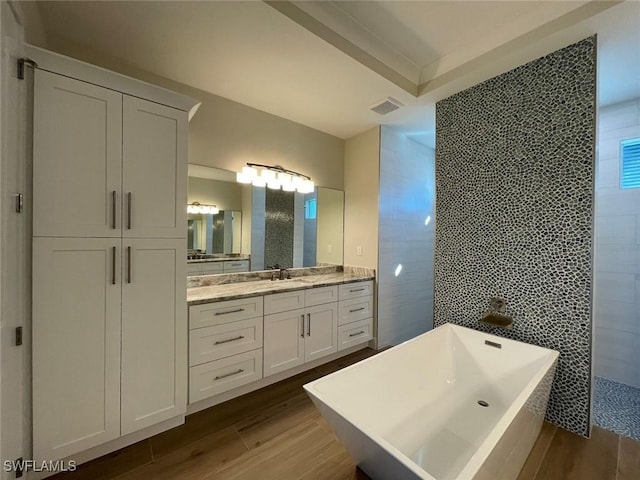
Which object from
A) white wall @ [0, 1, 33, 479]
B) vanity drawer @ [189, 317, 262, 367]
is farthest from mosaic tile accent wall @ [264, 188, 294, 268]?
white wall @ [0, 1, 33, 479]

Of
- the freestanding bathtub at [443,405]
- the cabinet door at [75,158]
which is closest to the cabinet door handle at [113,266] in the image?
the cabinet door at [75,158]

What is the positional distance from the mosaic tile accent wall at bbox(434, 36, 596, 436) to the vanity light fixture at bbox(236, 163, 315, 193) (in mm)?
1430

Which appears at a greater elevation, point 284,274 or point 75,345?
point 284,274

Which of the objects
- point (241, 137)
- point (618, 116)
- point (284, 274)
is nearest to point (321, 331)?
point (284, 274)

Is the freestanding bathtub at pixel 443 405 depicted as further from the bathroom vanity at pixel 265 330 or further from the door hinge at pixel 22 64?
the door hinge at pixel 22 64

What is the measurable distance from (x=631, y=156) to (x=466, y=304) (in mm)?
1952

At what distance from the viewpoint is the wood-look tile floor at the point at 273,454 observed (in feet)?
4.94

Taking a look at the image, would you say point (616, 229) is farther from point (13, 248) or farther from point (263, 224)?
point (13, 248)

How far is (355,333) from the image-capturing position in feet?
9.68

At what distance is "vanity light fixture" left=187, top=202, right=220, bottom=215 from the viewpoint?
241 centimetres

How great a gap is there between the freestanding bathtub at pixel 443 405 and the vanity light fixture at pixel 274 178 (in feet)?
6.37

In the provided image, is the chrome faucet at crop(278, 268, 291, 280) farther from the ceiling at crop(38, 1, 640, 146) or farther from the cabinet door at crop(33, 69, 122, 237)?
the ceiling at crop(38, 1, 640, 146)

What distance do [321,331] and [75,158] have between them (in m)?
2.25

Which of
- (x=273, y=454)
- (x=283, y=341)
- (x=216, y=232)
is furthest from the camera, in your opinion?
(x=216, y=232)
